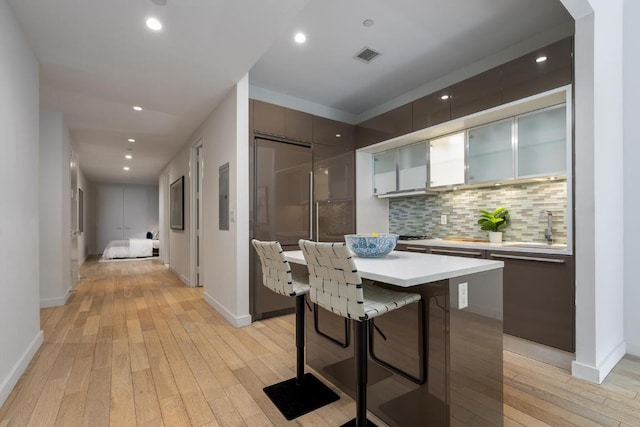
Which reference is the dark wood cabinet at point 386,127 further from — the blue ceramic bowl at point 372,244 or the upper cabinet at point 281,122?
the blue ceramic bowl at point 372,244

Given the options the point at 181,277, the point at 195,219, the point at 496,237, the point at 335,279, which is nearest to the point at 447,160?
the point at 496,237

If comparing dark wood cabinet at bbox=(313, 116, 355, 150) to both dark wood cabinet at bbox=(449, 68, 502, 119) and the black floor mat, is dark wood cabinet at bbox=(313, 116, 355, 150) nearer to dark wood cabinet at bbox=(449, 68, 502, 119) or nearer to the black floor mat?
dark wood cabinet at bbox=(449, 68, 502, 119)

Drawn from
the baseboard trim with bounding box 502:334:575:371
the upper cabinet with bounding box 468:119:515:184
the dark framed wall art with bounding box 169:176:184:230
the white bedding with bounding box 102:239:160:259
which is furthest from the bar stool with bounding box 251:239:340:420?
the white bedding with bounding box 102:239:160:259

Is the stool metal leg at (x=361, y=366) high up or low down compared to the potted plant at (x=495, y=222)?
down

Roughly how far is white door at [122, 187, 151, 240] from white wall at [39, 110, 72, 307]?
298 inches

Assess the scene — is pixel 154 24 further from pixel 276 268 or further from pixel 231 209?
pixel 276 268

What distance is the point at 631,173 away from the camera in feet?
8.06

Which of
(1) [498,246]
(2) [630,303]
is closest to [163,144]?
(1) [498,246]

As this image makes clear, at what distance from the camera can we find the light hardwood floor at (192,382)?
1698mm

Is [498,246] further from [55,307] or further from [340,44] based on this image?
[55,307]

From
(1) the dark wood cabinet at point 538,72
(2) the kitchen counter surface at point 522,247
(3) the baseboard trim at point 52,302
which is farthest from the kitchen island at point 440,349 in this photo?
(3) the baseboard trim at point 52,302

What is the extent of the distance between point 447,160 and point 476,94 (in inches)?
29.4

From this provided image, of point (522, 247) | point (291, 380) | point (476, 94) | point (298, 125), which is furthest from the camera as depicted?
point (298, 125)

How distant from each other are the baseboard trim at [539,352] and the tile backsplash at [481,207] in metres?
0.94
